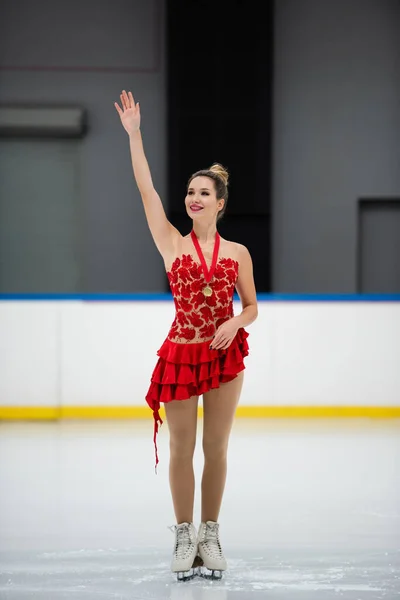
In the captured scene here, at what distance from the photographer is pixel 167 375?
256 cm

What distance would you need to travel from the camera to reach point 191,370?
8.41 feet

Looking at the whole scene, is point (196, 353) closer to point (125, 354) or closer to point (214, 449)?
point (214, 449)

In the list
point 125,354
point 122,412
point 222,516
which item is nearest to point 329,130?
point 125,354

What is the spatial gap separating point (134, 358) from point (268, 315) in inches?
39.8

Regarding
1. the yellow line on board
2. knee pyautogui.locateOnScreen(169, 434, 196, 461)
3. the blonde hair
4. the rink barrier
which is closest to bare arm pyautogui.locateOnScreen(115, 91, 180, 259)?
the blonde hair

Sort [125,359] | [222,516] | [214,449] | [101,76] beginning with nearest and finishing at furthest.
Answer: [214,449] → [222,516] → [125,359] → [101,76]

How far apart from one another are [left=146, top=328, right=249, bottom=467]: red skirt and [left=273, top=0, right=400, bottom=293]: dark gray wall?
6.73 m

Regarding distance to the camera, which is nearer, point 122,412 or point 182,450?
point 182,450

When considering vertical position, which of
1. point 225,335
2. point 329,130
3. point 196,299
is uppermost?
point 329,130

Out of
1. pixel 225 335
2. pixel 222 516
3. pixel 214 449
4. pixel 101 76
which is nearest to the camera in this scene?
pixel 225 335

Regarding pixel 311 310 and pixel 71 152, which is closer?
pixel 311 310

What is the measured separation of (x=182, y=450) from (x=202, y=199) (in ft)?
2.56

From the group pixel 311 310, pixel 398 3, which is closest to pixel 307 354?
pixel 311 310

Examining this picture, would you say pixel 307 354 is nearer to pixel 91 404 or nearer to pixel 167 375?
pixel 91 404
